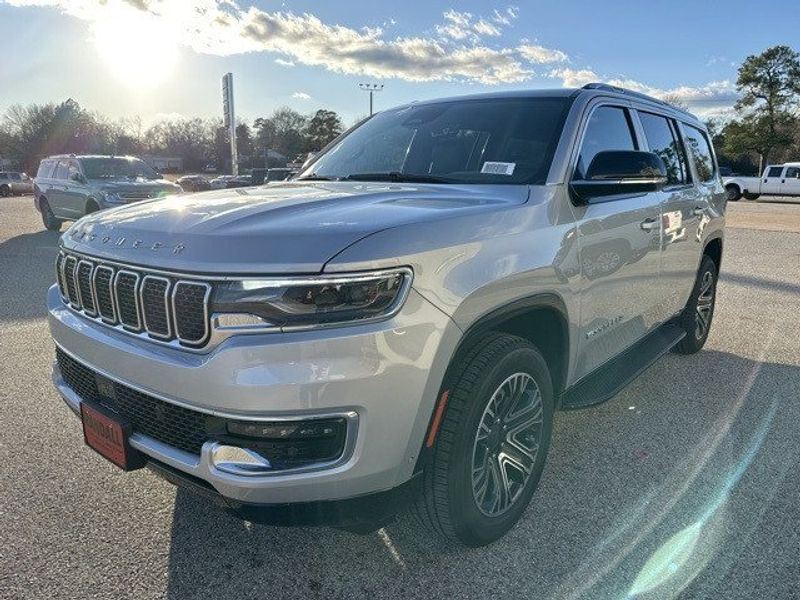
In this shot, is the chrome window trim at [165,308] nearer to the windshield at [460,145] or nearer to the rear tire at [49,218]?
the windshield at [460,145]

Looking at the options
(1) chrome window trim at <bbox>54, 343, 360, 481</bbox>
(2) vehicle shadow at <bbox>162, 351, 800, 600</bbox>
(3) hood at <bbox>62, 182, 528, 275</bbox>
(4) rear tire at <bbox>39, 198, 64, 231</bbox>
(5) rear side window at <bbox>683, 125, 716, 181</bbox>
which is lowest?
(2) vehicle shadow at <bbox>162, 351, 800, 600</bbox>

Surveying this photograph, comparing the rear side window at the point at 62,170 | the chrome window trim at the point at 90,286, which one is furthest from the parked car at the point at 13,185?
the chrome window trim at the point at 90,286

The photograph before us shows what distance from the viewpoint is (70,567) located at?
2465 millimetres

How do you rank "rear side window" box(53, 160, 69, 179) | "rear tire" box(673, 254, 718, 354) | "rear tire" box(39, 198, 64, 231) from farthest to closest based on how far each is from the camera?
1. "rear tire" box(39, 198, 64, 231)
2. "rear side window" box(53, 160, 69, 179)
3. "rear tire" box(673, 254, 718, 354)

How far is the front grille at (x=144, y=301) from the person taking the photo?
6.61 ft

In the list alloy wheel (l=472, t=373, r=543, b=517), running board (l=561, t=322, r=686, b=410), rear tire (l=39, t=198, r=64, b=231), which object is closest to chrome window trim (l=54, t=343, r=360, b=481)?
alloy wheel (l=472, t=373, r=543, b=517)

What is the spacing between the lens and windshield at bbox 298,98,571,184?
307 centimetres

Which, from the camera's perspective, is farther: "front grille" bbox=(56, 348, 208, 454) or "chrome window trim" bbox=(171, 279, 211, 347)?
"front grille" bbox=(56, 348, 208, 454)

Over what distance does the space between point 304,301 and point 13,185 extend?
4925 centimetres

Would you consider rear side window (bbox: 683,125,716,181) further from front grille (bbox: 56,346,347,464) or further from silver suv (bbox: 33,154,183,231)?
silver suv (bbox: 33,154,183,231)

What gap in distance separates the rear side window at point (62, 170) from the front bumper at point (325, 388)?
1402 centimetres

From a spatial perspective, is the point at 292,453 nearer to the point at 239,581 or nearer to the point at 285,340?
the point at 285,340

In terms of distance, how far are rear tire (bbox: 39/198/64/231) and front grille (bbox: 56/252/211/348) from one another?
14.9 m

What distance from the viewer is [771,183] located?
33562mm
